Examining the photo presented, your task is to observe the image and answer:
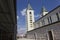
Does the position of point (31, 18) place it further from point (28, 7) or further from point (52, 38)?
point (52, 38)

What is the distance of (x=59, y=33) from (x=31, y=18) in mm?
25850

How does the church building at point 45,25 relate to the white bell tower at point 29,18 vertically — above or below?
below

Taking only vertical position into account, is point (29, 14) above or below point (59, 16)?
above

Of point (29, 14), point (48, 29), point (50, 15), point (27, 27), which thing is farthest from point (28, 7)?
point (48, 29)

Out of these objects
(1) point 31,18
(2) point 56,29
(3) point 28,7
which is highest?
(3) point 28,7

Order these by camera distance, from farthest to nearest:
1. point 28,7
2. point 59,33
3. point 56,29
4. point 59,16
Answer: point 28,7 → point 59,16 → point 56,29 → point 59,33

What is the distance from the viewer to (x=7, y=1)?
2.85 m

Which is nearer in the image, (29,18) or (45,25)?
(45,25)

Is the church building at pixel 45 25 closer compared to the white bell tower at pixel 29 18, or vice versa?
the church building at pixel 45 25

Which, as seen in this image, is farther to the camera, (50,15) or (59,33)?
(50,15)

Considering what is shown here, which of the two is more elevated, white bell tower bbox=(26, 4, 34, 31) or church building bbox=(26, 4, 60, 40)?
white bell tower bbox=(26, 4, 34, 31)

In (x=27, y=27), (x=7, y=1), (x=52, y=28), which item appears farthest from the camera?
(x=27, y=27)

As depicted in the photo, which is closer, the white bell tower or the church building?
the church building

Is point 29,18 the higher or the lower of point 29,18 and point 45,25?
the higher
